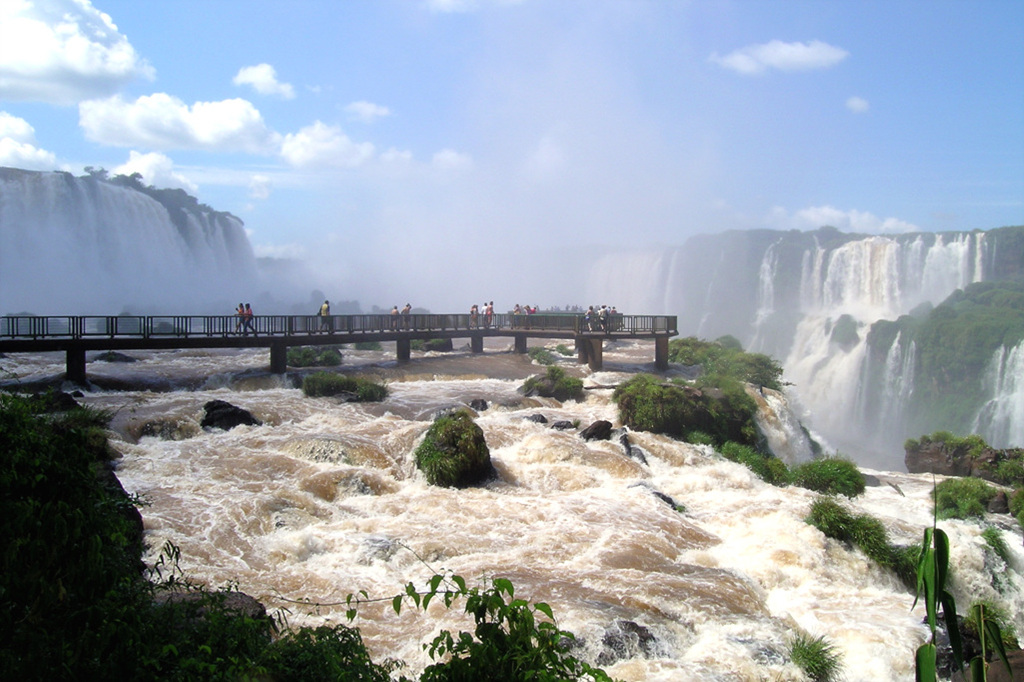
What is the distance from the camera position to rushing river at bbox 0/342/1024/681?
28.8ft

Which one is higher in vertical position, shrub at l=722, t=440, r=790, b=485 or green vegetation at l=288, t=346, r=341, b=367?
green vegetation at l=288, t=346, r=341, b=367

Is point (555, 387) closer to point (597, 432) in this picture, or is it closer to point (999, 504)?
point (597, 432)

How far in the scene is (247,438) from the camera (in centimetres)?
1728

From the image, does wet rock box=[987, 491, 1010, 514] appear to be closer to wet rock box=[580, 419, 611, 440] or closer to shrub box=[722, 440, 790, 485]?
shrub box=[722, 440, 790, 485]

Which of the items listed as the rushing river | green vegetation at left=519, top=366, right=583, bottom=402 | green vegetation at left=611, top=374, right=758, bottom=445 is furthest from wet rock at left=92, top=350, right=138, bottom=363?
green vegetation at left=611, top=374, right=758, bottom=445

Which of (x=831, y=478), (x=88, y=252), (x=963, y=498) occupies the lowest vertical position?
(x=963, y=498)

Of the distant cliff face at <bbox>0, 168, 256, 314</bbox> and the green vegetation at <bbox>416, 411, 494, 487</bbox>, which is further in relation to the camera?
the distant cliff face at <bbox>0, 168, 256, 314</bbox>

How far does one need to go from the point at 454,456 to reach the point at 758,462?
8.95 m

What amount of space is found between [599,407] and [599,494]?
835 centimetres

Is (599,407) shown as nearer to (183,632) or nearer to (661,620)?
(661,620)

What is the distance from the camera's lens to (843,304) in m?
60.1

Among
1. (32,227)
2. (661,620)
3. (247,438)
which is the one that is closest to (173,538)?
(247,438)

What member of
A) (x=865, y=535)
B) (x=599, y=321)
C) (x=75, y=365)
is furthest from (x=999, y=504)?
(x=75, y=365)

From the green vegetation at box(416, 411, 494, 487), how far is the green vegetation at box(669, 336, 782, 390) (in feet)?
36.7
